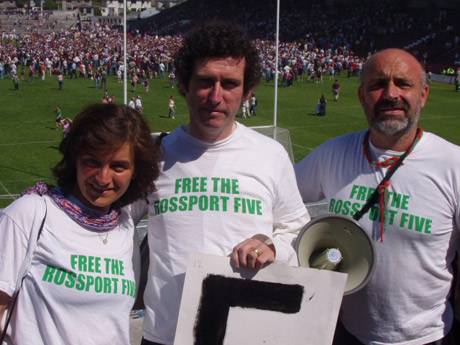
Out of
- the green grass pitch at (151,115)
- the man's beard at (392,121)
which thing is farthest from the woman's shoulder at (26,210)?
the green grass pitch at (151,115)

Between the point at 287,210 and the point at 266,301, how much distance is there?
0.50m

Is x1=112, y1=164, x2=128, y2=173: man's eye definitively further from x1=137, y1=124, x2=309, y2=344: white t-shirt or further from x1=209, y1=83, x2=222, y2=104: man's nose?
x1=209, y1=83, x2=222, y2=104: man's nose

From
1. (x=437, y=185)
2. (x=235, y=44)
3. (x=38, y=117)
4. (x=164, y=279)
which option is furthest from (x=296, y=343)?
(x=38, y=117)

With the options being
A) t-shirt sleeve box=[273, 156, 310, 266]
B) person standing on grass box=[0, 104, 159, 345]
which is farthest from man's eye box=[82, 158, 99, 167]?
t-shirt sleeve box=[273, 156, 310, 266]

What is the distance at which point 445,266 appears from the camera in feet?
10.3

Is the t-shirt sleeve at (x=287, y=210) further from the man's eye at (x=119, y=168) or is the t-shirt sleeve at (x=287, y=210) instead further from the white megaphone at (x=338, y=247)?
the man's eye at (x=119, y=168)

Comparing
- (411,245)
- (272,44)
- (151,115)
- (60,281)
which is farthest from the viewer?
(272,44)

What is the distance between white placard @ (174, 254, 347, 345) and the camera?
259cm

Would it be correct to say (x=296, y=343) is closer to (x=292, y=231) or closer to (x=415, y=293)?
(x=292, y=231)

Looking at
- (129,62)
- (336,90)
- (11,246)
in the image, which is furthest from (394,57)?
(129,62)

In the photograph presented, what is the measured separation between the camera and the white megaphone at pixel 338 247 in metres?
2.78

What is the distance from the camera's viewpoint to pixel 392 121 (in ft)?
10.2

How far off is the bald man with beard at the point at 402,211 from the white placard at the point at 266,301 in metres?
0.54

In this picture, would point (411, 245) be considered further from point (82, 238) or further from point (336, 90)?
point (336, 90)
